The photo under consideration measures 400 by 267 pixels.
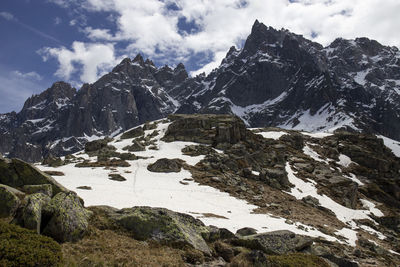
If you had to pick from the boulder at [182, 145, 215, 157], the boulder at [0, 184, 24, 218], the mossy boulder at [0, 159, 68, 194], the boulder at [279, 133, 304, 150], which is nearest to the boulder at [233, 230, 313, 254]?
the boulder at [0, 184, 24, 218]

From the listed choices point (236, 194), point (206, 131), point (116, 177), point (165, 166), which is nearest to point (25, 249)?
point (116, 177)

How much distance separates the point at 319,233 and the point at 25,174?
2279cm

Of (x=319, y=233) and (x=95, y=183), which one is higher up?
(x=95, y=183)

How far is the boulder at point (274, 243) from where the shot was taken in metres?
13.0

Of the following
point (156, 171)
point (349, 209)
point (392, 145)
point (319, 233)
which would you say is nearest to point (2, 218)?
point (319, 233)

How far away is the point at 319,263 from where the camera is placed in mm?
11547

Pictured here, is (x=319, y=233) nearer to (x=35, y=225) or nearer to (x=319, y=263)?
(x=319, y=263)

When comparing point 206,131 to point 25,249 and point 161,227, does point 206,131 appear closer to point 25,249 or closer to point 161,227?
point 161,227

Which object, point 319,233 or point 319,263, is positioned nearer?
point 319,263

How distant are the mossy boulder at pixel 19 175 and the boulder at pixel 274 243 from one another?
39.9ft

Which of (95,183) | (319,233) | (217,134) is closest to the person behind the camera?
(319,233)

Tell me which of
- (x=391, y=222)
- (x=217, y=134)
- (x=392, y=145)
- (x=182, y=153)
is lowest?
(x=391, y=222)

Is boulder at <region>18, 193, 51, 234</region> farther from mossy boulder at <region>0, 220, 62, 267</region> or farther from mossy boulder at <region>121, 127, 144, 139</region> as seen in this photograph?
mossy boulder at <region>121, 127, 144, 139</region>

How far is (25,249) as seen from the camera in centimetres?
743
